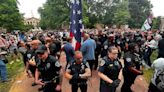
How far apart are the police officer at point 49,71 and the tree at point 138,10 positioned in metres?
85.4

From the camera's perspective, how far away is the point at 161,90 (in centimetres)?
720

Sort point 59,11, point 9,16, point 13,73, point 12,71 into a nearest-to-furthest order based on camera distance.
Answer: point 13,73 < point 12,71 < point 59,11 < point 9,16

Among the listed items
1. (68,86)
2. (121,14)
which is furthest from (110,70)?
(121,14)

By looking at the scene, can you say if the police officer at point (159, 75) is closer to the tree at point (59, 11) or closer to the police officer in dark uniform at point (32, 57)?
the police officer in dark uniform at point (32, 57)

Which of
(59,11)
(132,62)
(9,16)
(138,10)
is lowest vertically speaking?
(138,10)

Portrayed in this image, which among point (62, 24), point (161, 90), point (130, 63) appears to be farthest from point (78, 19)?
point (62, 24)

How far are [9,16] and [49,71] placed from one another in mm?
67508

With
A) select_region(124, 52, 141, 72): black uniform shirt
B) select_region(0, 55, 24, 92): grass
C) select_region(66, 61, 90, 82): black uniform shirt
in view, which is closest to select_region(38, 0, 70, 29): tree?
select_region(0, 55, 24, 92): grass

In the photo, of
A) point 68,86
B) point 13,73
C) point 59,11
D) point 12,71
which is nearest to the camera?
point 68,86

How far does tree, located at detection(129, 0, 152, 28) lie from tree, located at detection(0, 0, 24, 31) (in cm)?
2992

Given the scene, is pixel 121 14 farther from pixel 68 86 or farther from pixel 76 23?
pixel 68 86

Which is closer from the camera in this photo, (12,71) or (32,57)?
(32,57)

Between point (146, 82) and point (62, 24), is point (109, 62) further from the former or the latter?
point (62, 24)

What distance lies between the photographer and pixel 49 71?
7973 millimetres
